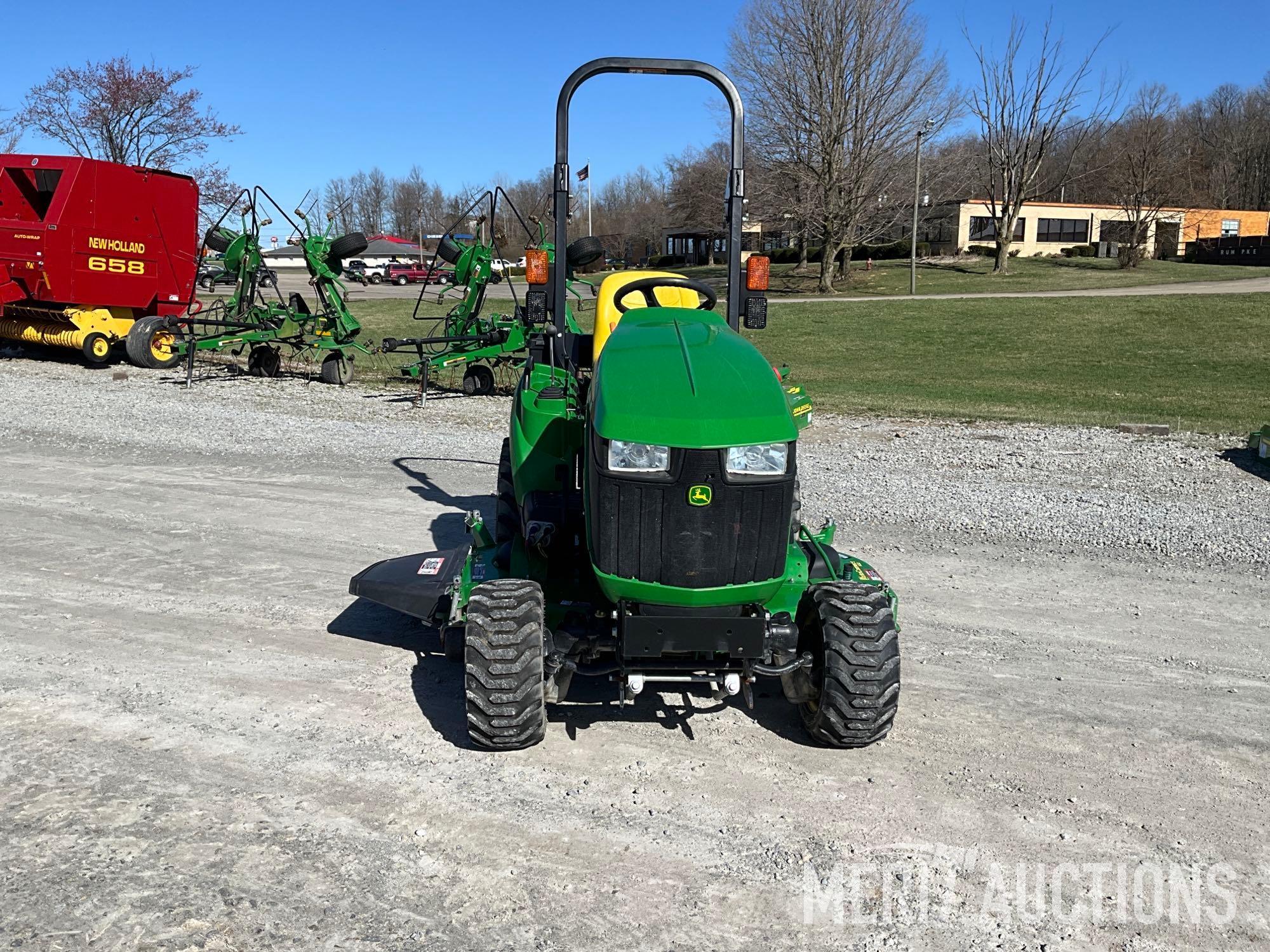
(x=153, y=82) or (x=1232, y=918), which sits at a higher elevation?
(x=153, y=82)

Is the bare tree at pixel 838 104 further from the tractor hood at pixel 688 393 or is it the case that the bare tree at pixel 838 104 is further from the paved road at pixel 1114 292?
the tractor hood at pixel 688 393

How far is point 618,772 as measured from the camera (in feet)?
13.6

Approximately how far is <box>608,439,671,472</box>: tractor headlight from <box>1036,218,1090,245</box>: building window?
63.0m

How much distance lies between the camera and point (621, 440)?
3.73 m

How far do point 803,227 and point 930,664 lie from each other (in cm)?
3824

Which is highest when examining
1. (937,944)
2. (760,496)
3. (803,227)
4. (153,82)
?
(153,82)

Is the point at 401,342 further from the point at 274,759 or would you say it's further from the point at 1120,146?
the point at 1120,146

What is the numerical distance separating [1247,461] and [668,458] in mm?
8710

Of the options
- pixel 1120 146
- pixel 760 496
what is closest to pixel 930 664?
pixel 760 496

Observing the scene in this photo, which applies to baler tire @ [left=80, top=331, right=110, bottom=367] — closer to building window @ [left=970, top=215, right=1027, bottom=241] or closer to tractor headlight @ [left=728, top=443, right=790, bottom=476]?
tractor headlight @ [left=728, top=443, right=790, bottom=476]

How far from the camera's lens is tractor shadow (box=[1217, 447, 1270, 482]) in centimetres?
988

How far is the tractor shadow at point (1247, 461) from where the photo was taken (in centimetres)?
988

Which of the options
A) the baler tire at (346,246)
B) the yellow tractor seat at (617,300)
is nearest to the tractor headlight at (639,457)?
the yellow tractor seat at (617,300)

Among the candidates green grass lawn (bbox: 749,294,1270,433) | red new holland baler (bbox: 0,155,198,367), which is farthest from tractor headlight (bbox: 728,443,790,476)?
red new holland baler (bbox: 0,155,198,367)
